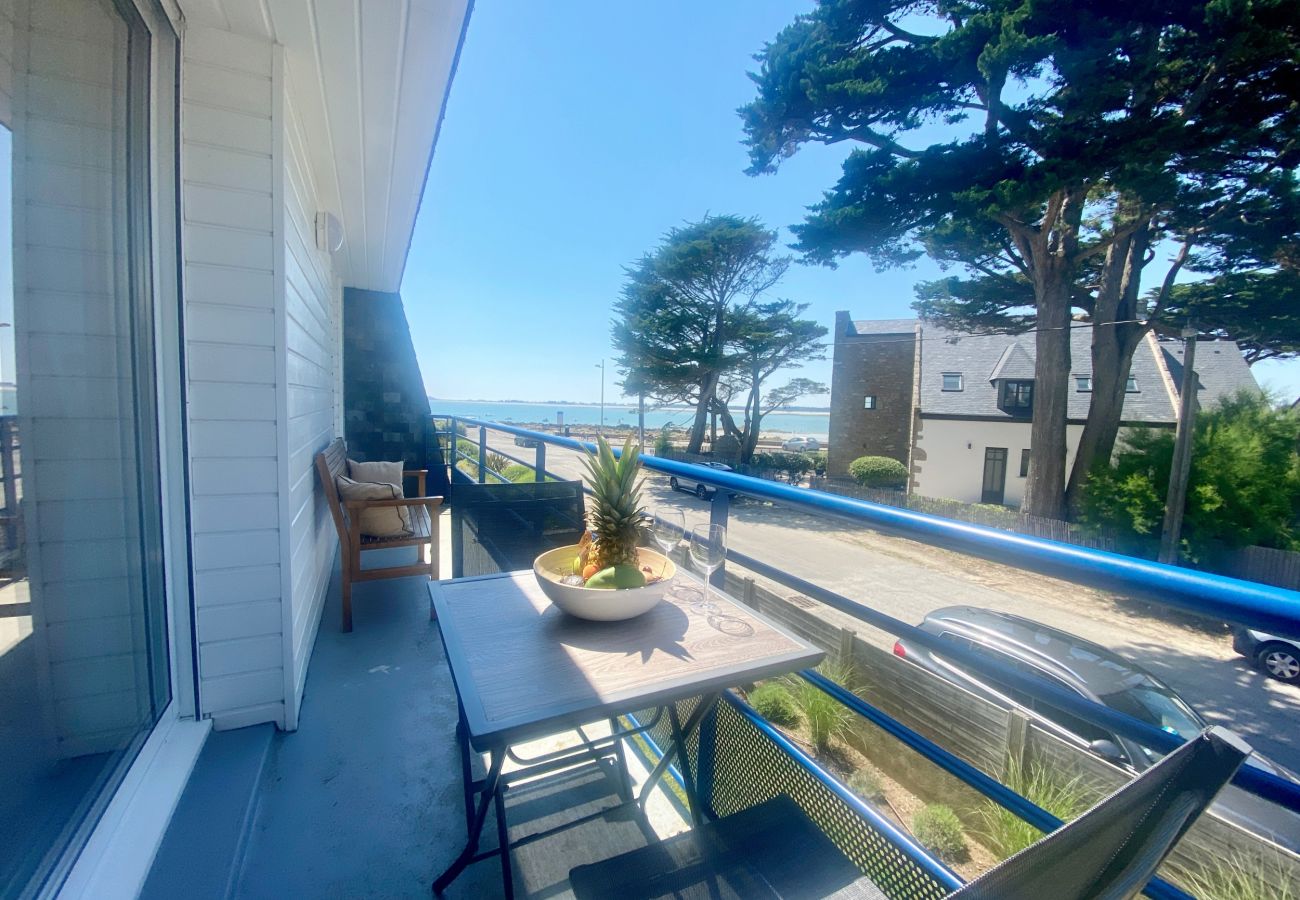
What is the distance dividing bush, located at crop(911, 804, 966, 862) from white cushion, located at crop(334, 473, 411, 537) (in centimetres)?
350

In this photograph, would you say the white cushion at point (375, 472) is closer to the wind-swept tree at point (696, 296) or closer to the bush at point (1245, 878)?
the bush at point (1245, 878)

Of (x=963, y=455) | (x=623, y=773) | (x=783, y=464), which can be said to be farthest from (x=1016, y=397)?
(x=623, y=773)

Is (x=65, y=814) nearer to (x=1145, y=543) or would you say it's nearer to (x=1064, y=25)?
(x=1064, y=25)

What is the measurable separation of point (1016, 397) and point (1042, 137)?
1021 centimetres

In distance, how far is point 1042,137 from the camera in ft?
26.5

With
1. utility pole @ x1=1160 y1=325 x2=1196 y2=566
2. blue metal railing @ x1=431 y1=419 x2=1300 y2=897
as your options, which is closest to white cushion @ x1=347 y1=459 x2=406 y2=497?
blue metal railing @ x1=431 y1=419 x2=1300 y2=897

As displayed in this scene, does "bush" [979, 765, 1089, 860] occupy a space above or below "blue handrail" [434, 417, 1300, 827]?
below

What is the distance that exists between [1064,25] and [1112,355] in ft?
20.6

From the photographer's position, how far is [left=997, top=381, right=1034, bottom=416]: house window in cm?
1612

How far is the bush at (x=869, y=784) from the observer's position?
3598 millimetres

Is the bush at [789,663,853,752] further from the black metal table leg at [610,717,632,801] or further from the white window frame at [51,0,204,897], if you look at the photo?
the white window frame at [51,0,204,897]

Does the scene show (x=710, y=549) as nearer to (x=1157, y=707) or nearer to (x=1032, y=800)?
(x=1032, y=800)

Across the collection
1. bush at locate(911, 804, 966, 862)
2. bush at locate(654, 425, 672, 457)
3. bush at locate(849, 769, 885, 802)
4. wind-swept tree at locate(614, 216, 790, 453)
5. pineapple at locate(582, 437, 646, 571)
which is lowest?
bush at locate(849, 769, 885, 802)

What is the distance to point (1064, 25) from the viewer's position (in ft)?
24.5
